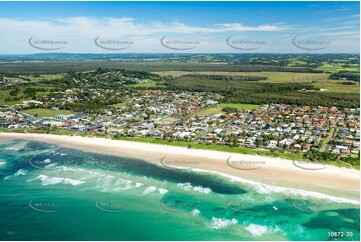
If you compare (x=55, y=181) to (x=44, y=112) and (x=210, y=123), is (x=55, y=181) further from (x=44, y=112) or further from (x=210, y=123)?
(x=44, y=112)

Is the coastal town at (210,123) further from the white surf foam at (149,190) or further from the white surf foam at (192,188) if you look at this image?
the white surf foam at (149,190)

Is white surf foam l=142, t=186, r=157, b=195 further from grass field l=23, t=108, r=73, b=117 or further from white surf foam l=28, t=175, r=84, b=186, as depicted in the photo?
grass field l=23, t=108, r=73, b=117

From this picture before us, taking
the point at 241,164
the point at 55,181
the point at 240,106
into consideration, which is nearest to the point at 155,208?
the point at 55,181

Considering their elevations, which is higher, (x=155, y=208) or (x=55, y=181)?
(x=55, y=181)

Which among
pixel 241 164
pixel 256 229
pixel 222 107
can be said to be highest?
pixel 222 107

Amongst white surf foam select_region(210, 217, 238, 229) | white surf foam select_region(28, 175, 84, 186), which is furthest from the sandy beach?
white surf foam select_region(28, 175, 84, 186)

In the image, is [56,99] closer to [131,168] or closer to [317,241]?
[131,168]
